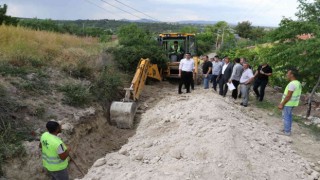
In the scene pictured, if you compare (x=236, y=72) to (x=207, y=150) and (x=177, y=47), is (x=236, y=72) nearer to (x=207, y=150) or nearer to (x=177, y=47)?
(x=177, y=47)

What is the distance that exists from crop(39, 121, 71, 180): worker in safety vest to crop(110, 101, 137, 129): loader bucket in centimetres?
400

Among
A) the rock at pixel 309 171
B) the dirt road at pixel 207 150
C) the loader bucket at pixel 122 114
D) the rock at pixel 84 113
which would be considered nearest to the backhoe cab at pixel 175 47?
the dirt road at pixel 207 150

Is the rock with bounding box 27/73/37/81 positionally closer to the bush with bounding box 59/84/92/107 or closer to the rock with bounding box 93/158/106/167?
the bush with bounding box 59/84/92/107

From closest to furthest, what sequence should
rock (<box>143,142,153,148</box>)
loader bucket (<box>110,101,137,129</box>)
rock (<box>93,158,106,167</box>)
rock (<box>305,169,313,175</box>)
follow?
rock (<box>305,169,313,175</box>) → rock (<box>93,158,106,167</box>) → rock (<box>143,142,153,148</box>) → loader bucket (<box>110,101,137,129</box>)

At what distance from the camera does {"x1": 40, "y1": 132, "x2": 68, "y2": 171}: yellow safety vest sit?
4.85m

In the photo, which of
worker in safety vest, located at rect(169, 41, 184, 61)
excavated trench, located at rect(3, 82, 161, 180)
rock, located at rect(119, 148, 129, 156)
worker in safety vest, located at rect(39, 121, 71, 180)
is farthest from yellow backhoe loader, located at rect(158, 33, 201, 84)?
worker in safety vest, located at rect(39, 121, 71, 180)

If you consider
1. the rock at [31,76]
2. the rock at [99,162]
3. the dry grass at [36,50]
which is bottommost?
the rock at [99,162]

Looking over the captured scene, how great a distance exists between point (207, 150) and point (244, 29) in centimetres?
6827

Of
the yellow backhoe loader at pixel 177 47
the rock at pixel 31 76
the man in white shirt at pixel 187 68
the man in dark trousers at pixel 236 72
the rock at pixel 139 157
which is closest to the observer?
the rock at pixel 139 157

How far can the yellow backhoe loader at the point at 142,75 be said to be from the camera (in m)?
9.17

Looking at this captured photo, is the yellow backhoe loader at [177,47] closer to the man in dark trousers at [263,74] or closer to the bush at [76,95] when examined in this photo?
the man in dark trousers at [263,74]

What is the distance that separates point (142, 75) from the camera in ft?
36.3

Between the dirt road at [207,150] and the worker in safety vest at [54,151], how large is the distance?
980 mm

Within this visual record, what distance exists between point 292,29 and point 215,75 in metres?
3.27
